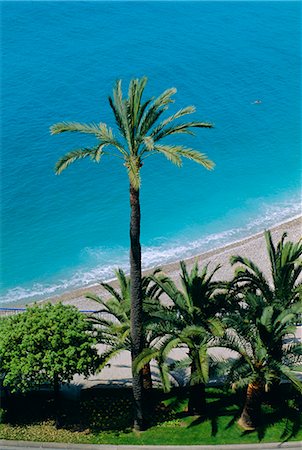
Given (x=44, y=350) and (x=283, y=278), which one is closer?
(x=44, y=350)

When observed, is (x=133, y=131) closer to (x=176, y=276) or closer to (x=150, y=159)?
(x=176, y=276)

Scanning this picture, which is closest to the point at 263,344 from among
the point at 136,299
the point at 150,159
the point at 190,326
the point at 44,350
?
the point at 190,326

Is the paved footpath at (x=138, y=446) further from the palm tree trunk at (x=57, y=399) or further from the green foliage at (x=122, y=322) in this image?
the green foliage at (x=122, y=322)

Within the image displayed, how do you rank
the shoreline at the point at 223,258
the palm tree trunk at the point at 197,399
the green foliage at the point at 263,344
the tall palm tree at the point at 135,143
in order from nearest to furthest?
the tall palm tree at the point at 135,143 → the green foliage at the point at 263,344 → the palm tree trunk at the point at 197,399 → the shoreline at the point at 223,258

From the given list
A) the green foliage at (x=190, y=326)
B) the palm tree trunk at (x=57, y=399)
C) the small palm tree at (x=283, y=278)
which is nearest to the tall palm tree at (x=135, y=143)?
the green foliage at (x=190, y=326)

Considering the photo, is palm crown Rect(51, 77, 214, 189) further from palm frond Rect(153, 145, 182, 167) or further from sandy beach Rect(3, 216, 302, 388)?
sandy beach Rect(3, 216, 302, 388)

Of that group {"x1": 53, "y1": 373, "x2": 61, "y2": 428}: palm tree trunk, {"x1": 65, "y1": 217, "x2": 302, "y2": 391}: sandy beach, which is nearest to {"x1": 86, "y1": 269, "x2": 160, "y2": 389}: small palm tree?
{"x1": 53, "y1": 373, "x2": 61, "y2": 428}: palm tree trunk
